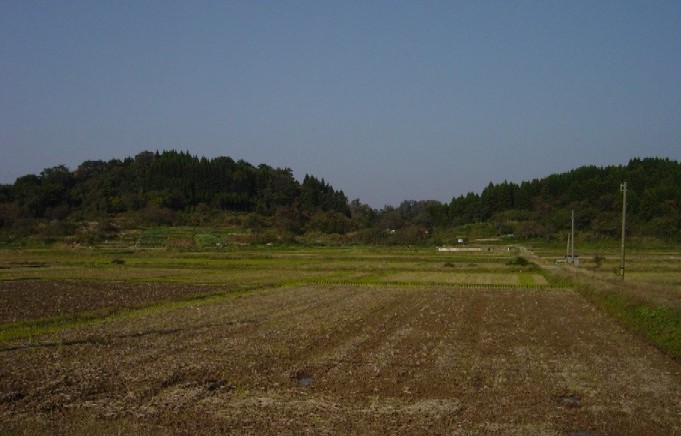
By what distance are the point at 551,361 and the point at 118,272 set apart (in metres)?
39.3

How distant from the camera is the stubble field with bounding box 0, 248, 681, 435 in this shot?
33.7 feet

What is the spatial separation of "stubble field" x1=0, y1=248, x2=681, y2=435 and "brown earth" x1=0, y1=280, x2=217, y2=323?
0.20 metres

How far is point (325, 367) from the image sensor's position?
14453 millimetres

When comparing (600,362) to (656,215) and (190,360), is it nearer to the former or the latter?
(190,360)

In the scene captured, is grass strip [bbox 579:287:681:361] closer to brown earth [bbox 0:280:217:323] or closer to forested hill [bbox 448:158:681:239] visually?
brown earth [bbox 0:280:217:323]

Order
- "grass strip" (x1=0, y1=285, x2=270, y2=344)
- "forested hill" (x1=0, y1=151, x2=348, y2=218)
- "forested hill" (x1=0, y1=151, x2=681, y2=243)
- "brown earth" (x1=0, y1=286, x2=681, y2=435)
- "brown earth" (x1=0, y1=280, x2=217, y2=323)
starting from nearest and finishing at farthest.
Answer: "brown earth" (x1=0, y1=286, x2=681, y2=435) < "grass strip" (x1=0, y1=285, x2=270, y2=344) < "brown earth" (x1=0, y1=280, x2=217, y2=323) < "forested hill" (x1=0, y1=151, x2=681, y2=243) < "forested hill" (x1=0, y1=151, x2=348, y2=218)

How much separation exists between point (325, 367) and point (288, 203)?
5218 inches

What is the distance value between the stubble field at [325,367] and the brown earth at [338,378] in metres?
0.04

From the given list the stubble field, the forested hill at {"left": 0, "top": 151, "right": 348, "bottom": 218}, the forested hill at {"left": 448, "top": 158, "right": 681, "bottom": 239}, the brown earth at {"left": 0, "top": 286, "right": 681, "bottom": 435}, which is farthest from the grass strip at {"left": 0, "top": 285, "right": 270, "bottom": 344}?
the forested hill at {"left": 0, "top": 151, "right": 348, "bottom": 218}

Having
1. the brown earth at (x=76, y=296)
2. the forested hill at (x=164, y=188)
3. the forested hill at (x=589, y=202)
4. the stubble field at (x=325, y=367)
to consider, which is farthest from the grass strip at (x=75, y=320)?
the forested hill at (x=164, y=188)

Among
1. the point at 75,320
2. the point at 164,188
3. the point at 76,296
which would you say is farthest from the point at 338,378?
the point at 164,188

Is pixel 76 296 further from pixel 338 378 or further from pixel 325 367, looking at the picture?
pixel 338 378

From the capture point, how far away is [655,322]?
2039 centimetres

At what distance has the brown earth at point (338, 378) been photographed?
1014 centimetres
